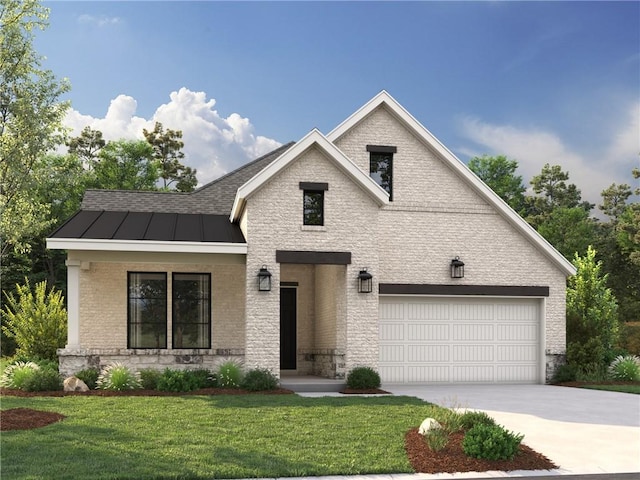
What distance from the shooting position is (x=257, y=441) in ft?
32.7

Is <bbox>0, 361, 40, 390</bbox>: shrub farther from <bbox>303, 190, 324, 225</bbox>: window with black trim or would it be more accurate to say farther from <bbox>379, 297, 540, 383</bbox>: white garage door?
<bbox>379, 297, 540, 383</bbox>: white garage door

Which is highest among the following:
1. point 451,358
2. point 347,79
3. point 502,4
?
point 502,4

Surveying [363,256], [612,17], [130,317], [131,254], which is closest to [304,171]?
[363,256]

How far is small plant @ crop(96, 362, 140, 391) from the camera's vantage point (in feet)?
52.1

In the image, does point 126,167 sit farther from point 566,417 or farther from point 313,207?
point 566,417

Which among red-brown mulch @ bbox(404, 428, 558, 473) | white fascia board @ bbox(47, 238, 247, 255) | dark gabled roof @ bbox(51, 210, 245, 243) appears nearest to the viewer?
red-brown mulch @ bbox(404, 428, 558, 473)

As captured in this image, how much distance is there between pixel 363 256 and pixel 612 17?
25816 mm

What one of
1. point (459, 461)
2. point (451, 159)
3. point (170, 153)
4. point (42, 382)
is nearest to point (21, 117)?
point (42, 382)

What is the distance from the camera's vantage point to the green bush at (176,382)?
1579 centimetres

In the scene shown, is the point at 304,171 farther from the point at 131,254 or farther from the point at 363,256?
the point at 131,254

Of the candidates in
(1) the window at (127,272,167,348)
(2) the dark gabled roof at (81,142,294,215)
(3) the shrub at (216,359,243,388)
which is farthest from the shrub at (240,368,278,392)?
(2) the dark gabled roof at (81,142,294,215)

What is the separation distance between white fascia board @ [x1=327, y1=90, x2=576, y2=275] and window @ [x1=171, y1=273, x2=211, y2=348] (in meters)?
5.76

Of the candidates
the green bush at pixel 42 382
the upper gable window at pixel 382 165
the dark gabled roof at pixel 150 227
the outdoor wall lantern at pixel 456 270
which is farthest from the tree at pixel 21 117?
the outdoor wall lantern at pixel 456 270

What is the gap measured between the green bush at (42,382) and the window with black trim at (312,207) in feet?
23.6
